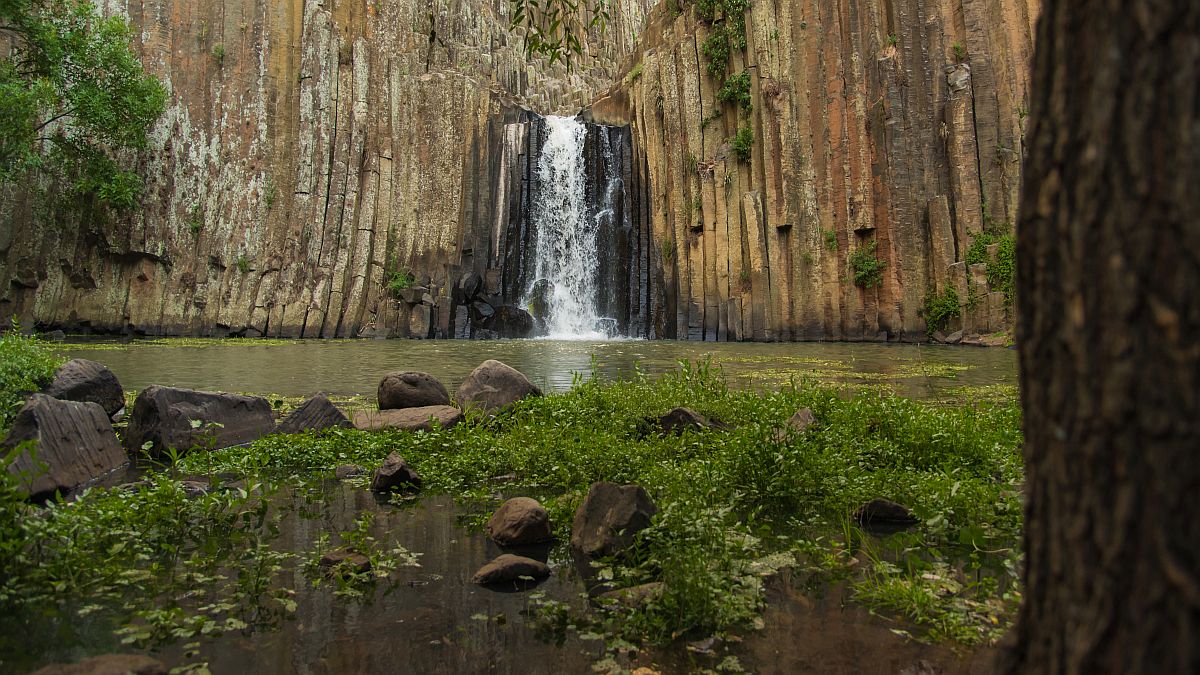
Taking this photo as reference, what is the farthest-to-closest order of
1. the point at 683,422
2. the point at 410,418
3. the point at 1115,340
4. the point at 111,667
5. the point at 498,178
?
the point at 498,178 < the point at 410,418 < the point at 683,422 < the point at 111,667 < the point at 1115,340

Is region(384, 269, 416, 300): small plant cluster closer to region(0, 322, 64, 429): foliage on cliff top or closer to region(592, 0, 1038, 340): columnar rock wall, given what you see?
region(592, 0, 1038, 340): columnar rock wall

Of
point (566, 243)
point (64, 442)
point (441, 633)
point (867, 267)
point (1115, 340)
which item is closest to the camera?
point (1115, 340)

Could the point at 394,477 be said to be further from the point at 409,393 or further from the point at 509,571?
the point at 409,393

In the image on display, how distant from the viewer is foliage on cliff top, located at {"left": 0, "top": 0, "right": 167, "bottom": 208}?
28.7 meters

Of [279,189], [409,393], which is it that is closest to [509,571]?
[409,393]

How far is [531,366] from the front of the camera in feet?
51.0

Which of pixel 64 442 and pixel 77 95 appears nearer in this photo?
pixel 64 442

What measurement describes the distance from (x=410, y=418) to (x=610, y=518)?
4.09m

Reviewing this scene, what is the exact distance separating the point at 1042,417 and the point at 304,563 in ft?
11.7

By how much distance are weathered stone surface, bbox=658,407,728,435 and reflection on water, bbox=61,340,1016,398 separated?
205cm

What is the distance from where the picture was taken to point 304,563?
3893 mm

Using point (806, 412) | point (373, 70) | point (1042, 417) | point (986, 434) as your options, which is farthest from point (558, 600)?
point (373, 70)

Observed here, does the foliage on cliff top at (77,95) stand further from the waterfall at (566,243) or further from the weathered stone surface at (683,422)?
the weathered stone surface at (683,422)

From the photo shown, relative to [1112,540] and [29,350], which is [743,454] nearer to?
[1112,540]
